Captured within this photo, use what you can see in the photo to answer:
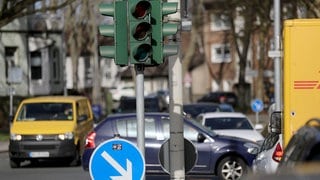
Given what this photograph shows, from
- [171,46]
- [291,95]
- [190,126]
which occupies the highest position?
[171,46]

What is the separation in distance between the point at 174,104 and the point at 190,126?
5.26 m

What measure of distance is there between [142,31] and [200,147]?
728 centimetres

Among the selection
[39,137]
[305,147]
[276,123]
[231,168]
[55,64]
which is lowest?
[231,168]

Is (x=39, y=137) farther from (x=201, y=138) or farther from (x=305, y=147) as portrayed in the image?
(x=305, y=147)

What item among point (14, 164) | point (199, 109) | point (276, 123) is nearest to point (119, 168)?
point (276, 123)

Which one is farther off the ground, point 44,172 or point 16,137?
point 16,137

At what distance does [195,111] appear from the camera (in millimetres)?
29891

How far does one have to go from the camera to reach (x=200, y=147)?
16234mm

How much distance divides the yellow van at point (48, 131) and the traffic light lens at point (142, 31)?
11165mm

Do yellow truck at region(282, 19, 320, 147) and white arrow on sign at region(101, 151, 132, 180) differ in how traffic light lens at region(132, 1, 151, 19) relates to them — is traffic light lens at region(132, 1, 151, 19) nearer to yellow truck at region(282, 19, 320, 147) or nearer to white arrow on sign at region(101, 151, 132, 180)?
white arrow on sign at region(101, 151, 132, 180)

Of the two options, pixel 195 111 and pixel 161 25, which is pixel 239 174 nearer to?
pixel 161 25

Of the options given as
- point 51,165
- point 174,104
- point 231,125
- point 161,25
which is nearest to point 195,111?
point 231,125

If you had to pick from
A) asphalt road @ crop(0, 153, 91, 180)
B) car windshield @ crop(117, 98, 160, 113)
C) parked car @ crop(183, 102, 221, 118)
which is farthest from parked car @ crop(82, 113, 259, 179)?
car windshield @ crop(117, 98, 160, 113)

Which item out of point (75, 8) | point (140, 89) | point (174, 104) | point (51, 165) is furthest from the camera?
point (75, 8)
